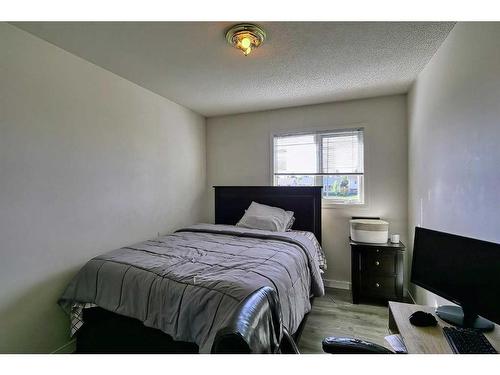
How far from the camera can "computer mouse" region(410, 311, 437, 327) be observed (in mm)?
1277

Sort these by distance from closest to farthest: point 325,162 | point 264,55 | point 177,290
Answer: point 177,290
point 264,55
point 325,162

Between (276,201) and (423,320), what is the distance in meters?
2.42

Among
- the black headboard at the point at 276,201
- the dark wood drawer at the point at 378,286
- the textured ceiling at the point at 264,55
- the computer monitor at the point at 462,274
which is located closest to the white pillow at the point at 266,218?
the black headboard at the point at 276,201

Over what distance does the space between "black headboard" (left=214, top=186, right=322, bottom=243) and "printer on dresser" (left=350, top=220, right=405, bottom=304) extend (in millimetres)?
599

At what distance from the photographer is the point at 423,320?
1283 mm

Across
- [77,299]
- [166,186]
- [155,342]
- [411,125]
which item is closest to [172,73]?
[166,186]

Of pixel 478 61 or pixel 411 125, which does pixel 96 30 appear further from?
pixel 411 125

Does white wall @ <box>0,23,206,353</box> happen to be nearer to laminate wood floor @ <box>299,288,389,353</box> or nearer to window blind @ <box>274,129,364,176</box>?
window blind @ <box>274,129,364,176</box>

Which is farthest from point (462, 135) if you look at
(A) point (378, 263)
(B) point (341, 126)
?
(B) point (341, 126)

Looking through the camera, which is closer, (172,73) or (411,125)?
(172,73)

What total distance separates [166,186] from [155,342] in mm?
1975

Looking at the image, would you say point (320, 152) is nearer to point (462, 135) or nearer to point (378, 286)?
point (378, 286)

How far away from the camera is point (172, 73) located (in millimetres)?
2525

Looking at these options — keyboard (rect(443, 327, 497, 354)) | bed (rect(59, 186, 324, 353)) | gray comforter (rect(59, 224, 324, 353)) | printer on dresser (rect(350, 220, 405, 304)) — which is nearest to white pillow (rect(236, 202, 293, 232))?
bed (rect(59, 186, 324, 353))
